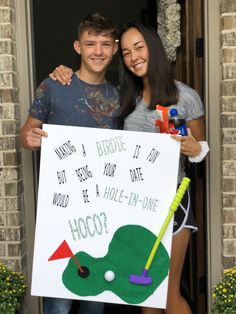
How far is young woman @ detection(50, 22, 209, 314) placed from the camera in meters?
2.20

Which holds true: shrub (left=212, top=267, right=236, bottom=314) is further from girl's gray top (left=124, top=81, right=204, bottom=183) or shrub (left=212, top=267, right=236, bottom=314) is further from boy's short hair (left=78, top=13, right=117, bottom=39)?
boy's short hair (left=78, top=13, right=117, bottom=39)

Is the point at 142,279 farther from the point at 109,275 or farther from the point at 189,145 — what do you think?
the point at 189,145

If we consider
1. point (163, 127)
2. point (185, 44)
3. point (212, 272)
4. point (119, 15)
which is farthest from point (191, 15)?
point (119, 15)

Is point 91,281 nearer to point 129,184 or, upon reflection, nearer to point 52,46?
point 129,184

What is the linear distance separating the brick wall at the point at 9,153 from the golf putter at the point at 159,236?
A: 2.49ft

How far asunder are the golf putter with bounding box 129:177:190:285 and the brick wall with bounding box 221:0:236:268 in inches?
19.3

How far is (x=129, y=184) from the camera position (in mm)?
2139

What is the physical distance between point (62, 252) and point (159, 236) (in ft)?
1.41

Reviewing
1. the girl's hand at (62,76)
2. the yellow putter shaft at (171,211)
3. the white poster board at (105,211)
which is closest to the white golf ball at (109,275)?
the white poster board at (105,211)

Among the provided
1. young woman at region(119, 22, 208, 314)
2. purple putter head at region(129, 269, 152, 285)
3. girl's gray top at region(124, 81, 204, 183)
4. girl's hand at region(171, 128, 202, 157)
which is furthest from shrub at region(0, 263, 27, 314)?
girl's hand at region(171, 128, 202, 157)

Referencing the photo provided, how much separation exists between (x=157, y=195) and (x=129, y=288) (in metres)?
0.42

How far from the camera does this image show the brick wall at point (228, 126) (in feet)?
8.04

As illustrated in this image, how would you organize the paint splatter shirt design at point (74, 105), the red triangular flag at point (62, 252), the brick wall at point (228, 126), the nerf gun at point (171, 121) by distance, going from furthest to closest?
1. the brick wall at point (228, 126)
2. the paint splatter shirt design at point (74, 105)
3. the red triangular flag at point (62, 252)
4. the nerf gun at point (171, 121)

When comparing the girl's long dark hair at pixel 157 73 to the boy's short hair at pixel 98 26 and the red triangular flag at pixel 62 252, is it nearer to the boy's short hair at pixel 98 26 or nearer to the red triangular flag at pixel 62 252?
the boy's short hair at pixel 98 26
